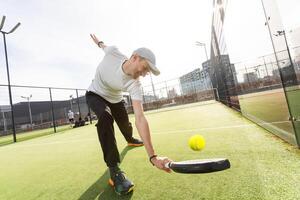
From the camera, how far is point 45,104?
59.4m

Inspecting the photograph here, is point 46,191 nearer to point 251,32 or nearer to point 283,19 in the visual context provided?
point 283,19

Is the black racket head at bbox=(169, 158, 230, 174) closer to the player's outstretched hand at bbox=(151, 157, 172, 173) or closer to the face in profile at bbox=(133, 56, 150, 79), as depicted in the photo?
the player's outstretched hand at bbox=(151, 157, 172, 173)

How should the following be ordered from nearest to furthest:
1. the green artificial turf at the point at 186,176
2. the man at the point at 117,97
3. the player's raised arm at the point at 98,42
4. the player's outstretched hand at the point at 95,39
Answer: the green artificial turf at the point at 186,176 < the man at the point at 117,97 < the player's raised arm at the point at 98,42 < the player's outstretched hand at the point at 95,39

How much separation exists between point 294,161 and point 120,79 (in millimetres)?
2058

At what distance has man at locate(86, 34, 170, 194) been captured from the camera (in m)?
2.20

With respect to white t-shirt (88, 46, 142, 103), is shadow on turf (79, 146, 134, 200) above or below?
below

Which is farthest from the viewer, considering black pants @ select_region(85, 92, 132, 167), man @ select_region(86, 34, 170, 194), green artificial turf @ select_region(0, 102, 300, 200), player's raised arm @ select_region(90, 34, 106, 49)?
player's raised arm @ select_region(90, 34, 106, 49)

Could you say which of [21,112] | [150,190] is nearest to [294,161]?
[150,190]

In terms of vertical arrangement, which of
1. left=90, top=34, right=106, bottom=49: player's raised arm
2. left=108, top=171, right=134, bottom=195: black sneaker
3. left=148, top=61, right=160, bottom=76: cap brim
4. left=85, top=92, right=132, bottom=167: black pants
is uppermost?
left=90, top=34, right=106, bottom=49: player's raised arm

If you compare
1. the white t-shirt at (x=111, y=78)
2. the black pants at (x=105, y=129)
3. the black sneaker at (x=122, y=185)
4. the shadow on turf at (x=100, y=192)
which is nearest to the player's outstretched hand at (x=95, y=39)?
the white t-shirt at (x=111, y=78)

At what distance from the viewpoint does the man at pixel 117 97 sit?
2200 mm

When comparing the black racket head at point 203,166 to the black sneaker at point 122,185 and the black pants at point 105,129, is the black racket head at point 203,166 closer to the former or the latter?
the black sneaker at point 122,185

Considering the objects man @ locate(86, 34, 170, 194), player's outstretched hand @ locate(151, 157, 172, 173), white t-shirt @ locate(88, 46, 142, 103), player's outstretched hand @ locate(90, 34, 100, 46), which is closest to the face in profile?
man @ locate(86, 34, 170, 194)

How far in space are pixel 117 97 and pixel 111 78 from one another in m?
0.62
